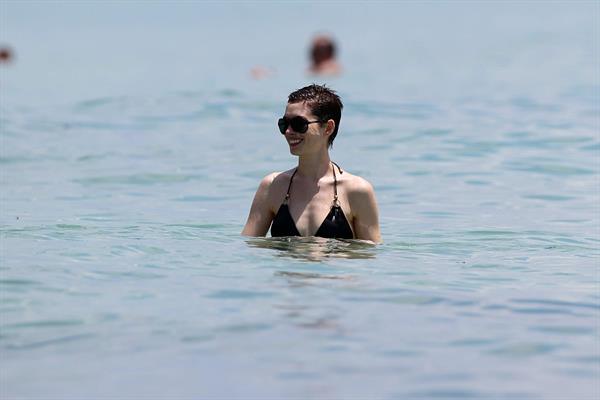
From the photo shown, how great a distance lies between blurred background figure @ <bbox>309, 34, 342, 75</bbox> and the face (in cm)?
1815

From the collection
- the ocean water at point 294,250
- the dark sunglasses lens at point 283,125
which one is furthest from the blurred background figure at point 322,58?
the dark sunglasses lens at point 283,125

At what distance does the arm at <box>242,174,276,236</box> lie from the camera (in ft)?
25.8

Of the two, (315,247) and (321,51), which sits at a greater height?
(321,51)

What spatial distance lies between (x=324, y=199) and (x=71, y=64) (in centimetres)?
2799

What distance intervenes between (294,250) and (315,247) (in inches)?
5.7

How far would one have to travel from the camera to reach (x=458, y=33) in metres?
49.0

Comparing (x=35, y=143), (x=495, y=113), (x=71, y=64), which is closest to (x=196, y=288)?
(x=35, y=143)

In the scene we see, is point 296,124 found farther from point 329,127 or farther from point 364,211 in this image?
point 364,211

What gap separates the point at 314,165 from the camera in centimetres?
790

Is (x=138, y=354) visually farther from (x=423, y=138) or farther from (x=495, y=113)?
(x=495, y=113)

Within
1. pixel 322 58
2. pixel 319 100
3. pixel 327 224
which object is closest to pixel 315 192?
pixel 327 224

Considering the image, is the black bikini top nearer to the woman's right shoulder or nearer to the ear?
the woman's right shoulder

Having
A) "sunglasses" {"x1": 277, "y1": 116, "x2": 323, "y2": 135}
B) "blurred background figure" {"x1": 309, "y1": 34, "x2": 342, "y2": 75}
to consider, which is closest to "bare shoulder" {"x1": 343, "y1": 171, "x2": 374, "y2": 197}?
"sunglasses" {"x1": 277, "y1": 116, "x2": 323, "y2": 135}

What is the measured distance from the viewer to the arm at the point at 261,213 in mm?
7875
